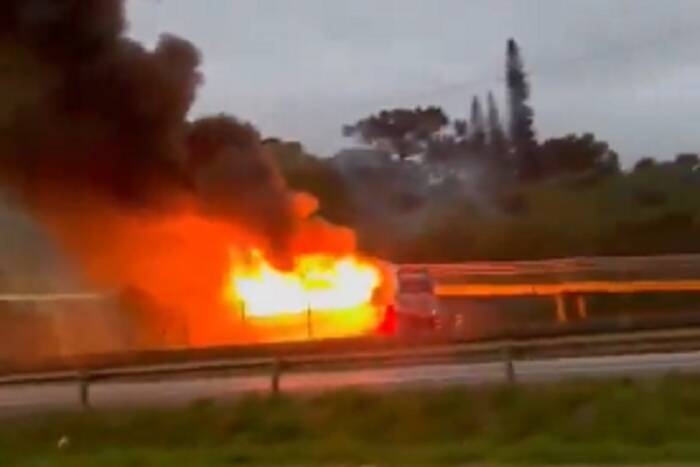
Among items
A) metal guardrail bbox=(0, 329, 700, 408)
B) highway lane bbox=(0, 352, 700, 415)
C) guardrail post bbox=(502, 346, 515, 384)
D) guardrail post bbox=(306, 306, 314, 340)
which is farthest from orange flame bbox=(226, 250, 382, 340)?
guardrail post bbox=(502, 346, 515, 384)

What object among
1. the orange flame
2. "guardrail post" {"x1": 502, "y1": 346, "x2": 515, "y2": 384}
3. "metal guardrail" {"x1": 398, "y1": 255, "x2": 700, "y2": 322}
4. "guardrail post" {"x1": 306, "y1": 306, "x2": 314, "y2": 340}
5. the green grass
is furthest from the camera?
"metal guardrail" {"x1": 398, "y1": 255, "x2": 700, "y2": 322}

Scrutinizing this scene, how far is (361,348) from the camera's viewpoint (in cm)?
2727

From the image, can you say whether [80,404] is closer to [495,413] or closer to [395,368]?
[395,368]

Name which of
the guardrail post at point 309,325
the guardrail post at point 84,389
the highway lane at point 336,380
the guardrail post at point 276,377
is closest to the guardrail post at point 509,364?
the highway lane at point 336,380

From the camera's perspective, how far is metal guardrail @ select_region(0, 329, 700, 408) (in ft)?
78.5

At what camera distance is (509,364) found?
2156 cm

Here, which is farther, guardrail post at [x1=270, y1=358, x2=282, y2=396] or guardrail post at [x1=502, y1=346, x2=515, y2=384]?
guardrail post at [x1=270, y1=358, x2=282, y2=396]

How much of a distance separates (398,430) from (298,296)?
17.2 metres

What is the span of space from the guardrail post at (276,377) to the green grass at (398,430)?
687 millimetres

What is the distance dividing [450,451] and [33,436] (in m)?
6.56

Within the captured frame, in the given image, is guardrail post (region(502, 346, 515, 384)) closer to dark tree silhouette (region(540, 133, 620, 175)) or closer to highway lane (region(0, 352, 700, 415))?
highway lane (region(0, 352, 700, 415))

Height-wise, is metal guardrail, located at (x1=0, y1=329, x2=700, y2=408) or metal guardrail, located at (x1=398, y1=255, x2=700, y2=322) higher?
metal guardrail, located at (x1=398, y1=255, x2=700, y2=322)

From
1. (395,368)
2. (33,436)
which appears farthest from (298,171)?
(33,436)

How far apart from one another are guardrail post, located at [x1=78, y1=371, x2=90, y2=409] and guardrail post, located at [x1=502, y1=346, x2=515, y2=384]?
19.7 feet
